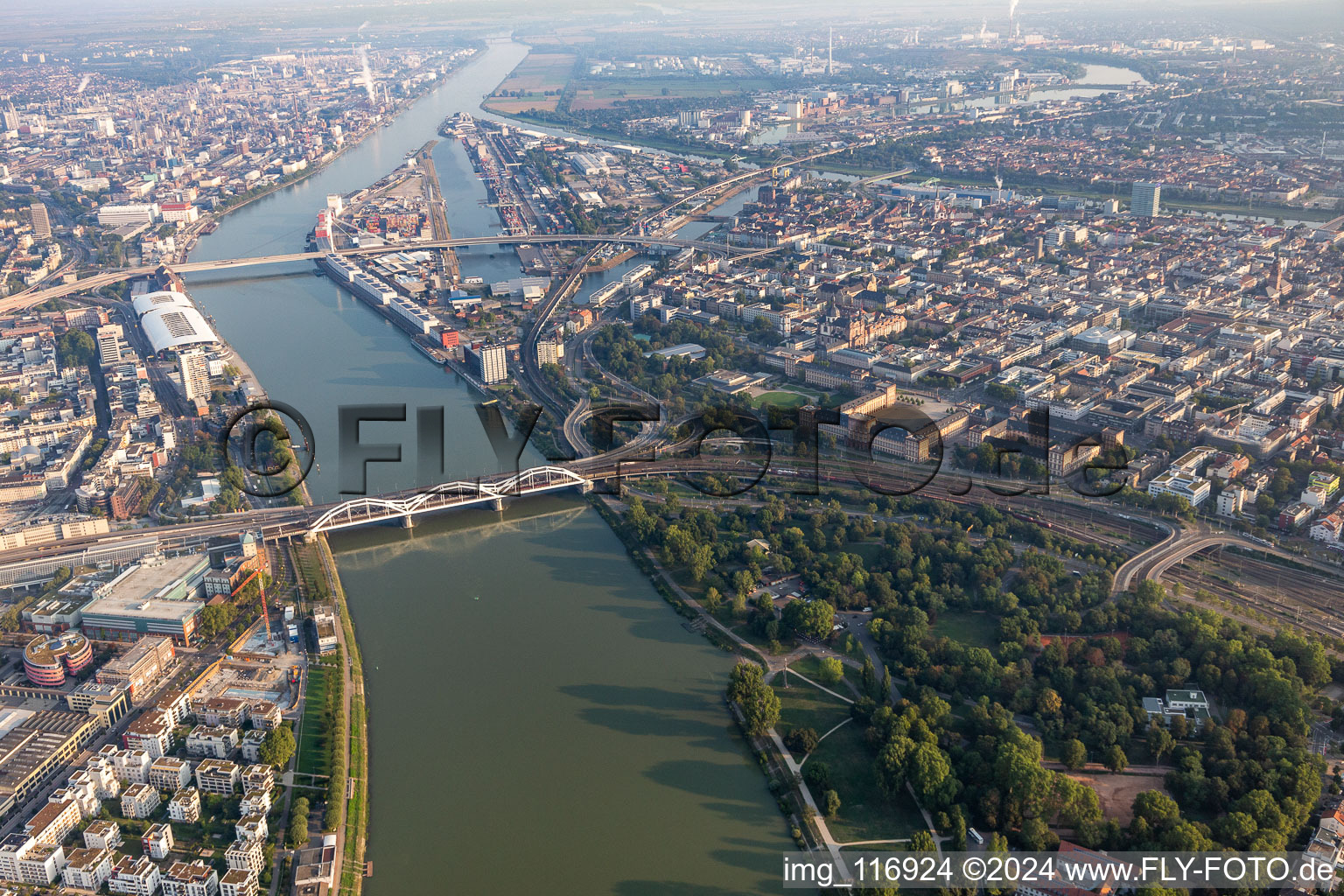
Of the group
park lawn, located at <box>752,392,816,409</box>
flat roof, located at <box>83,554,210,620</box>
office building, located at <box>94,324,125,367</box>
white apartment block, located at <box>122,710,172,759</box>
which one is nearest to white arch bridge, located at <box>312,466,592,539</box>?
flat roof, located at <box>83,554,210,620</box>

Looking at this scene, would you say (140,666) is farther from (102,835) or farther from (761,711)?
(761,711)

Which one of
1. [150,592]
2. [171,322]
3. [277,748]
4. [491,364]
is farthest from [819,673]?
[171,322]

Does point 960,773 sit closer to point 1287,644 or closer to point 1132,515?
point 1287,644

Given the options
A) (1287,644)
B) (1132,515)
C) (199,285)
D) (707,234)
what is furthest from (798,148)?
(1287,644)

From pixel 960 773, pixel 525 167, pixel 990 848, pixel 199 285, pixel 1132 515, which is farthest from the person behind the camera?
pixel 525 167

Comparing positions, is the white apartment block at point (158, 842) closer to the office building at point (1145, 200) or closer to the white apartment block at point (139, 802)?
the white apartment block at point (139, 802)

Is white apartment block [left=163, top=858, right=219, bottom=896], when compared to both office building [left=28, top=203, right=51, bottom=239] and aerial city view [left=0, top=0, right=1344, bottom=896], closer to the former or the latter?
aerial city view [left=0, top=0, right=1344, bottom=896]
